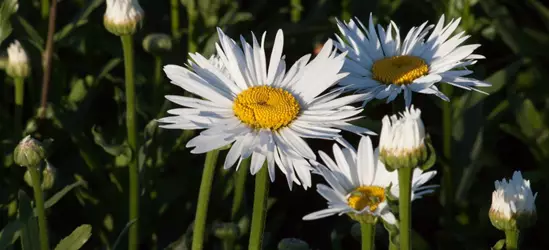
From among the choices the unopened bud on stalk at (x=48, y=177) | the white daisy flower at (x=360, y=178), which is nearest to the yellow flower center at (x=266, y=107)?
the white daisy flower at (x=360, y=178)

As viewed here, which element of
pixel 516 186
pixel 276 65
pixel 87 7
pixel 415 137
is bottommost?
pixel 516 186

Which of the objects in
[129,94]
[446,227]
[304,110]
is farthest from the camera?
[446,227]

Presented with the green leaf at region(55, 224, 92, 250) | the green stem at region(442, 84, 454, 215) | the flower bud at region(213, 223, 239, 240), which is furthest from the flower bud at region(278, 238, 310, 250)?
the green stem at region(442, 84, 454, 215)

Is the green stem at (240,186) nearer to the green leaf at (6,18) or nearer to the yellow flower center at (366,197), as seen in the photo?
the yellow flower center at (366,197)

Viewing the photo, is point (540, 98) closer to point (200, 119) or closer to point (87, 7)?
point (87, 7)

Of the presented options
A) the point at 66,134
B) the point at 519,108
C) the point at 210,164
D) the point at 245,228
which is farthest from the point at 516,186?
the point at 66,134

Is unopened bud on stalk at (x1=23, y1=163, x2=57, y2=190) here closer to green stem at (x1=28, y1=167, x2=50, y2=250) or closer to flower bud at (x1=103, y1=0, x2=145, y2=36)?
green stem at (x1=28, y1=167, x2=50, y2=250)
